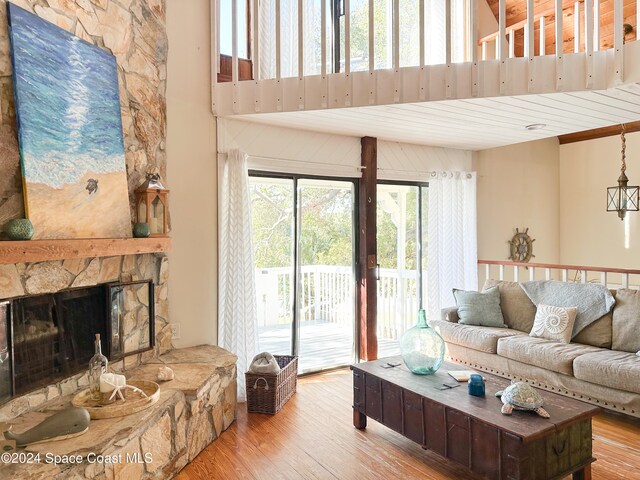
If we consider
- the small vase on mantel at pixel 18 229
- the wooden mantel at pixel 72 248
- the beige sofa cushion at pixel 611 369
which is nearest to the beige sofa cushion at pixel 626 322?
the beige sofa cushion at pixel 611 369

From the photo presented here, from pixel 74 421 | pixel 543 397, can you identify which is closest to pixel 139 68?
pixel 74 421

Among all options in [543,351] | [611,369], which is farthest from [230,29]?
[611,369]

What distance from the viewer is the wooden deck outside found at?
4.45 m

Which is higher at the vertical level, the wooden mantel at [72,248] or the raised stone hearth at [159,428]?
the wooden mantel at [72,248]

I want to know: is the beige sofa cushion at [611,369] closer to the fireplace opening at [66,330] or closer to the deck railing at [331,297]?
the deck railing at [331,297]

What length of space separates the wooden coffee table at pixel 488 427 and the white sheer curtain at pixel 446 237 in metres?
2.38

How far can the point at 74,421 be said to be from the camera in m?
2.10

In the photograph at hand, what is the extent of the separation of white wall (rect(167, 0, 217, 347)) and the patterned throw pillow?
2909 millimetres

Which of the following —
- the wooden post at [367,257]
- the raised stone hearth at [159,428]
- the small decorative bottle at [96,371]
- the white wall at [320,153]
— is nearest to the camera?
the raised stone hearth at [159,428]

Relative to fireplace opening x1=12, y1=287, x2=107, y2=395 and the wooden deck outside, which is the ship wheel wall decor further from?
fireplace opening x1=12, y1=287, x2=107, y2=395

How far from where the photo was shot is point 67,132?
2564mm

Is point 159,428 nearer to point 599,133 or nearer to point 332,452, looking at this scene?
point 332,452

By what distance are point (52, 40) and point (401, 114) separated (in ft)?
8.40

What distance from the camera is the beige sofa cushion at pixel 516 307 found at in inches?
170
